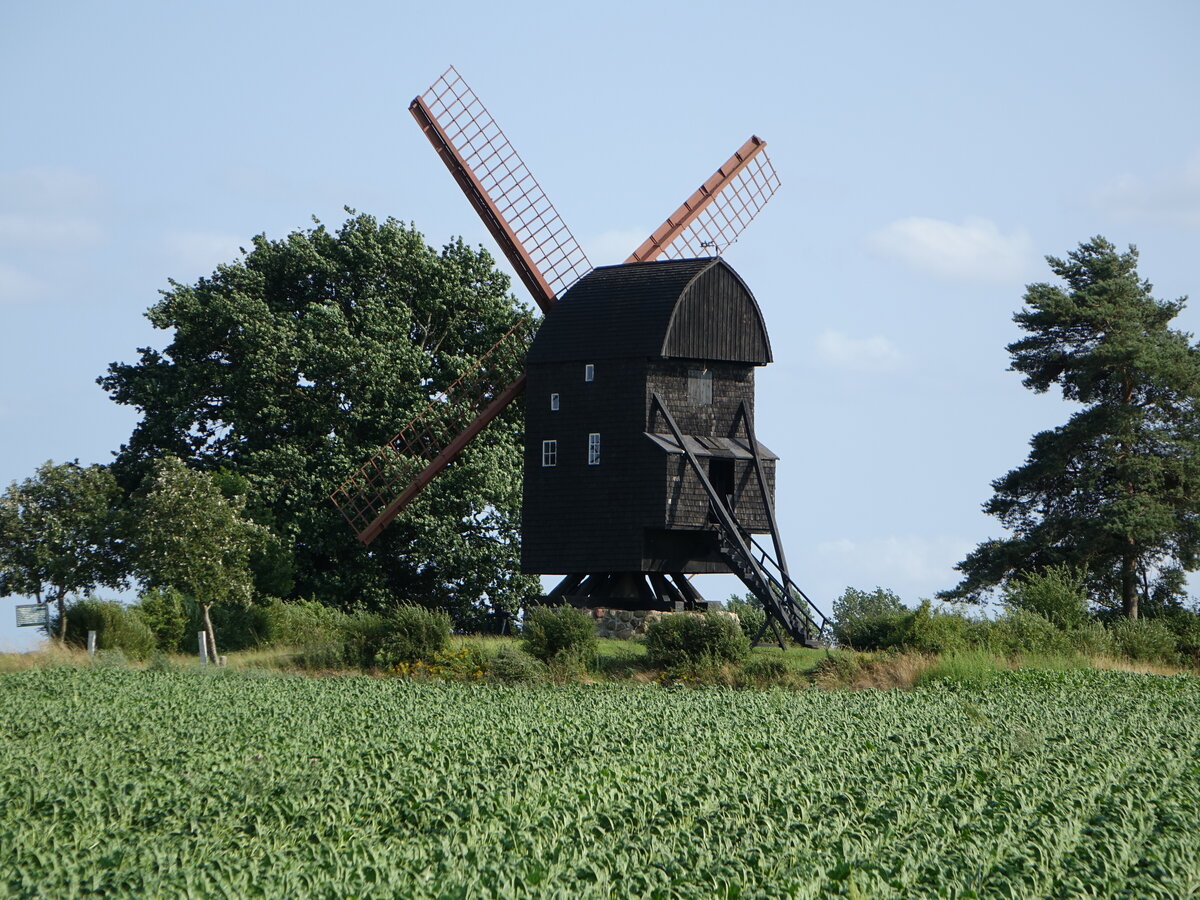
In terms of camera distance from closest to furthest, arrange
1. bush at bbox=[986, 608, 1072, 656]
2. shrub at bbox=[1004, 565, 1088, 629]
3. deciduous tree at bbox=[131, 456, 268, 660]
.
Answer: bush at bbox=[986, 608, 1072, 656]
shrub at bbox=[1004, 565, 1088, 629]
deciduous tree at bbox=[131, 456, 268, 660]

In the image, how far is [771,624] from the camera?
32.2 m

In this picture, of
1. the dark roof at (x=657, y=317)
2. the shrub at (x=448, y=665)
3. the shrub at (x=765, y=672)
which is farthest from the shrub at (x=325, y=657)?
the shrub at (x=765, y=672)

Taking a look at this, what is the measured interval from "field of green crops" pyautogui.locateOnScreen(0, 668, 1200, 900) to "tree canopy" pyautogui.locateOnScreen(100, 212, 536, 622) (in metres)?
16.7

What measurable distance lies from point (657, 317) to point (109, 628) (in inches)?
615

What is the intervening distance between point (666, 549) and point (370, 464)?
8.90 m

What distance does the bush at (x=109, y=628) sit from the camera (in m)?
33.4

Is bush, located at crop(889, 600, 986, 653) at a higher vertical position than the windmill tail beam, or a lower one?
lower

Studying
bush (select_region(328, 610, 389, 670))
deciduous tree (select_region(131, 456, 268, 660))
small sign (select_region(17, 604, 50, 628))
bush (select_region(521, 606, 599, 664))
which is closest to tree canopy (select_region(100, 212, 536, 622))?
deciduous tree (select_region(131, 456, 268, 660))

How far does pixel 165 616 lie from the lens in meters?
36.2

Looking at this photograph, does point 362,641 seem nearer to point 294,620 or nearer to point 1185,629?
point 294,620

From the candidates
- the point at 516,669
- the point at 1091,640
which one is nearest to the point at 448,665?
the point at 516,669

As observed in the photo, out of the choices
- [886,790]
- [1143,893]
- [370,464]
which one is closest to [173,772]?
[886,790]

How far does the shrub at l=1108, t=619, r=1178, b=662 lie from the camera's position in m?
30.9

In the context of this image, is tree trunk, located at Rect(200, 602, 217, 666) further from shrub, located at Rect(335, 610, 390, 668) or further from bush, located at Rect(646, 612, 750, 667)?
bush, located at Rect(646, 612, 750, 667)
